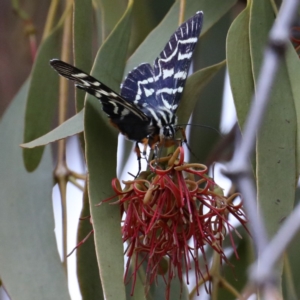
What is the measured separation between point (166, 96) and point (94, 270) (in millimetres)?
244

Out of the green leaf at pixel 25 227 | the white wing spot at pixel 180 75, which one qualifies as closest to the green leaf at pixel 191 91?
the white wing spot at pixel 180 75

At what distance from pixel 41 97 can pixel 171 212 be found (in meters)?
0.31

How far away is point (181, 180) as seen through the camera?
639mm

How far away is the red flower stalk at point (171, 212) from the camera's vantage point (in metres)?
0.63

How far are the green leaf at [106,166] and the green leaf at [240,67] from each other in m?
0.13

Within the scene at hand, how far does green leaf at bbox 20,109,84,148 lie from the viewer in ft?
2.07

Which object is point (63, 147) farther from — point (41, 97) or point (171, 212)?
point (171, 212)

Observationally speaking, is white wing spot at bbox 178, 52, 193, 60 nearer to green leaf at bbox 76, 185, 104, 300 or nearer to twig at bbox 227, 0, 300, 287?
green leaf at bbox 76, 185, 104, 300

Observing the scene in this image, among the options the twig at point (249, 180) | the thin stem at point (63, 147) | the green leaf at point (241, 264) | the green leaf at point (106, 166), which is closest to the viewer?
the twig at point (249, 180)

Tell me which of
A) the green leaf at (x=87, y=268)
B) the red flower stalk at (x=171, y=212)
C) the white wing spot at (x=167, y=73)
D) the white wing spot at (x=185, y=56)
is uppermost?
the white wing spot at (x=185, y=56)

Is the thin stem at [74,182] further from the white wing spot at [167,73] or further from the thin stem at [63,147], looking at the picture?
the white wing spot at [167,73]

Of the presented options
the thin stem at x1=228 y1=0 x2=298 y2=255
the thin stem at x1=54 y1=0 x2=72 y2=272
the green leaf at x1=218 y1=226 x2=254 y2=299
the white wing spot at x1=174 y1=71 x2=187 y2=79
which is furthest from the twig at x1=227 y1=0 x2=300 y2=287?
the green leaf at x1=218 y1=226 x2=254 y2=299

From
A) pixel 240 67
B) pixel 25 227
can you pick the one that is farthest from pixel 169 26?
pixel 25 227

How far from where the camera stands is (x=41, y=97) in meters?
0.86
